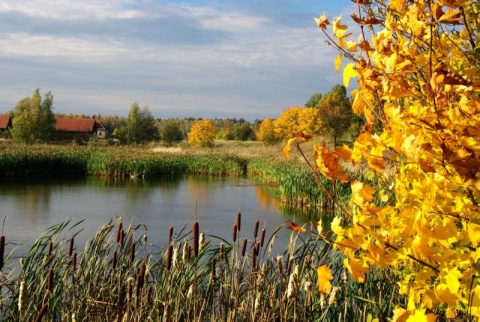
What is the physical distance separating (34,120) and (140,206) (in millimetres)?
25985

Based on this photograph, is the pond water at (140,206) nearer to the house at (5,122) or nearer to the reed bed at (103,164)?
the reed bed at (103,164)

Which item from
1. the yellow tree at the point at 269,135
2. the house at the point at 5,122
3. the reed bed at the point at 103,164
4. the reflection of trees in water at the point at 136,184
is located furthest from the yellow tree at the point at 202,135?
the house at the point at 5,122

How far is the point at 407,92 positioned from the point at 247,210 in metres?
10.9

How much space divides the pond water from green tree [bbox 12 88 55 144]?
18.1 metres

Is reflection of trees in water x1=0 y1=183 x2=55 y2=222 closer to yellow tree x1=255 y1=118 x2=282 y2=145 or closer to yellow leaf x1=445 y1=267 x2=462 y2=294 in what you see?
yellow leaf x1=445 y1=267 x2=462 y2=294

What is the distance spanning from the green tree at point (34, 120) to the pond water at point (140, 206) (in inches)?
712

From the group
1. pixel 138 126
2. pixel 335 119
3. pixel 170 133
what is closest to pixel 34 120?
pixel 138 126

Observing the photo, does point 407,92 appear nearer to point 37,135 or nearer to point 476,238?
point 476,238

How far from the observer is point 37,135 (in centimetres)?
3619

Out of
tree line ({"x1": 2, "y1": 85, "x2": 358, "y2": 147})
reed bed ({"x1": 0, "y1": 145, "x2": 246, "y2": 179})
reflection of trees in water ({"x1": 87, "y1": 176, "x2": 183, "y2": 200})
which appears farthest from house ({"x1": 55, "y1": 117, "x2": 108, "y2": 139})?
reflection of trees in water ({"x1": 87, "y1": 176, "x2": 183, "y2": 200})

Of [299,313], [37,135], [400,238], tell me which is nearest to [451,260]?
[400,238]

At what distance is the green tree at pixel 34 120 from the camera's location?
3528 cm

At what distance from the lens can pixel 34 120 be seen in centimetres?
3606

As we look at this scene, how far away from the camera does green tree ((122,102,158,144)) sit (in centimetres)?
4294
